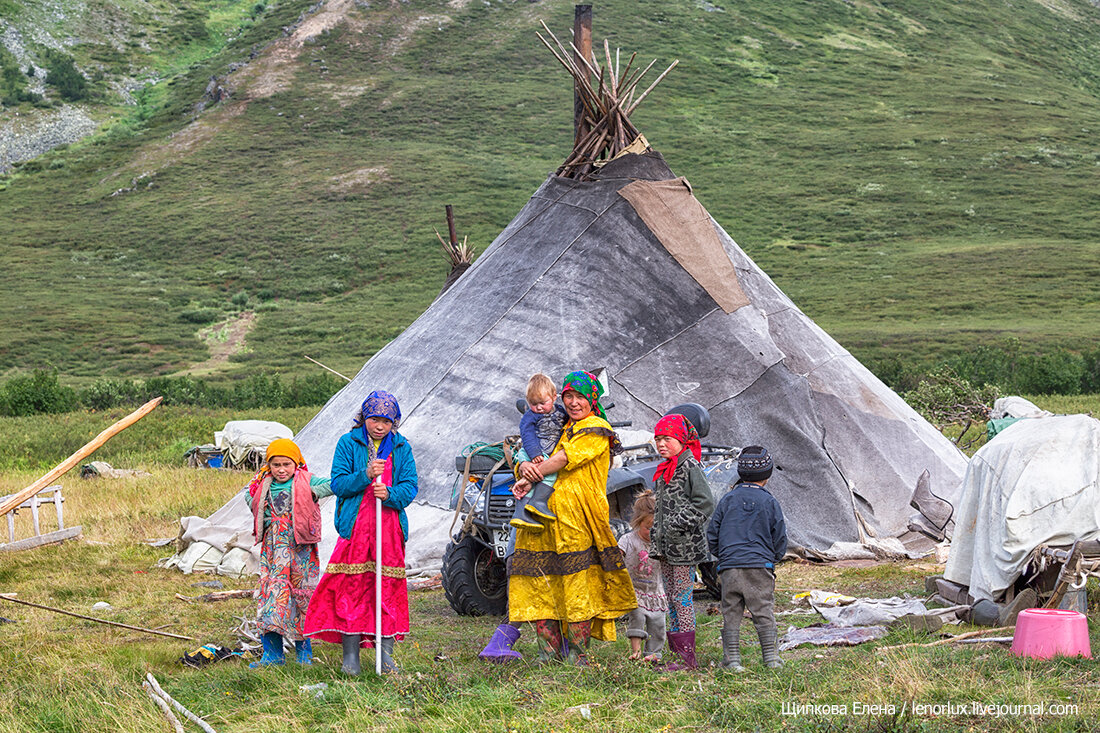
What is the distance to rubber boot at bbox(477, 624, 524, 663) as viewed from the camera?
5480 mm

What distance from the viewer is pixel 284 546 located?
5.89 meters

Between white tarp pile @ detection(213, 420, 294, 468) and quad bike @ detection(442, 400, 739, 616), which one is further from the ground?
white tarp pile @ detection(213, 420, 294, 468)

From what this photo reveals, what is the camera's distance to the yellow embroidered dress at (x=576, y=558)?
5398 mm

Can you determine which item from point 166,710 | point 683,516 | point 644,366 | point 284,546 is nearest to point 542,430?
point 683,516

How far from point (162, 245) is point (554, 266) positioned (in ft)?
170

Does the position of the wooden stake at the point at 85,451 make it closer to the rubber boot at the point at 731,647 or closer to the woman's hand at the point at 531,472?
the woman's hand at the point at 531,472

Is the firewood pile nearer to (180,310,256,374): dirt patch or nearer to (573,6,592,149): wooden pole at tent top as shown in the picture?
(573,6,592,149): wooden pole at tent top

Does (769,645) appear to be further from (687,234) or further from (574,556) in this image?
(687,234)

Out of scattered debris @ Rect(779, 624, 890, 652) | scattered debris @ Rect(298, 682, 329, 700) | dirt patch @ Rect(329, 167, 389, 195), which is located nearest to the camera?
scattered debris @ Rect(298, 682, 329, 700)

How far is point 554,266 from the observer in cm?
1049

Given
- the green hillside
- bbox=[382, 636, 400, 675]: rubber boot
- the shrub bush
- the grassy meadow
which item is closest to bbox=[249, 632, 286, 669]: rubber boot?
the grassy meadow

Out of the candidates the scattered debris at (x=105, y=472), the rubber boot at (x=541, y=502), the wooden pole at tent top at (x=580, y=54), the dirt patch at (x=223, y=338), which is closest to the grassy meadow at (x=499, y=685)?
the rubber boot at (x=541, y=502)

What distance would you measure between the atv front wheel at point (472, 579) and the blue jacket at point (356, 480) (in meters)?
1.79

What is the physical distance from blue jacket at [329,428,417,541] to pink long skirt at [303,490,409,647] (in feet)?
0.16
